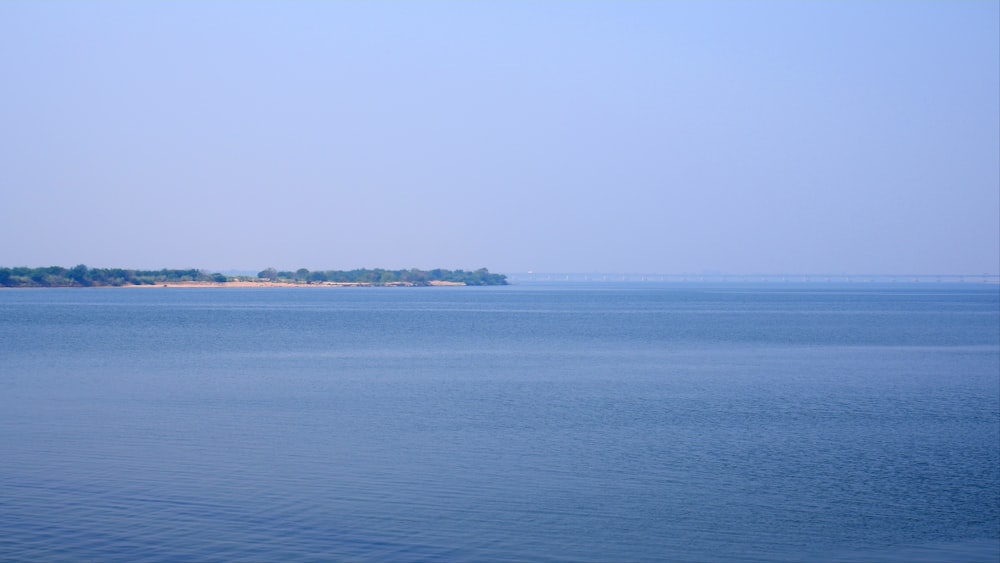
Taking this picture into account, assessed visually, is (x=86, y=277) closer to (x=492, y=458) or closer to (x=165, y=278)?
(x=165, y=278)

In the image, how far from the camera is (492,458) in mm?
17375

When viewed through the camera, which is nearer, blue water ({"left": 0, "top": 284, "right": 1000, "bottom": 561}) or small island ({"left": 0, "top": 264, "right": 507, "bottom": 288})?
blue water ({"left": 0, "top": 284, "right": 1000, "bottom": 561})

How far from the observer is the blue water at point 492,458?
12477mm

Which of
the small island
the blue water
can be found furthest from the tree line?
the blue water

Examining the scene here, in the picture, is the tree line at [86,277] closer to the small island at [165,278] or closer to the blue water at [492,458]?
the small island at [165,278]

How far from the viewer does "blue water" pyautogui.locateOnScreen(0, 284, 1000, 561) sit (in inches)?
491

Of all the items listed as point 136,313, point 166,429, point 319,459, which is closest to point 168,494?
point 319,459

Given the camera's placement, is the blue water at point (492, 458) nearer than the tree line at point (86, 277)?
Yes

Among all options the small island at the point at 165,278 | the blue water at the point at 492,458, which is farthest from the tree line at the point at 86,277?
the blue water at the point at 492,458

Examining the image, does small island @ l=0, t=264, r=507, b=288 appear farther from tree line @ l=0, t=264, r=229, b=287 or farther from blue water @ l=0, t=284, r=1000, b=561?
blue water @ l=0, t=284, r=1000, b=561

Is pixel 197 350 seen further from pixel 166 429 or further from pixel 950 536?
pixel 950 536

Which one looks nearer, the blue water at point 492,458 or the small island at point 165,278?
the blue water at point 492,458

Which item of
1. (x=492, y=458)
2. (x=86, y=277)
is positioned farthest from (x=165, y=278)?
(x=492, y=458)

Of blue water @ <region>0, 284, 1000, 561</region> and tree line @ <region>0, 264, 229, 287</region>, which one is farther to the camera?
tree line @ <region>0, 264, 229, 287</region>
